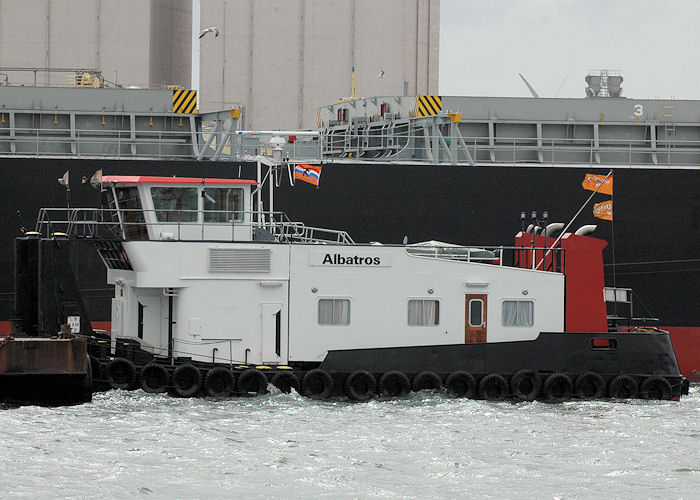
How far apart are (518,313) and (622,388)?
1.92m

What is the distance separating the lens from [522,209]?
23219 millimetres

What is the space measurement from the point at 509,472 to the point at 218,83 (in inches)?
1129

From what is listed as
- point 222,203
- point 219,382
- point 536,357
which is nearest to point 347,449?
point 219,382

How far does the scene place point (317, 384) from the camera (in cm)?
1702

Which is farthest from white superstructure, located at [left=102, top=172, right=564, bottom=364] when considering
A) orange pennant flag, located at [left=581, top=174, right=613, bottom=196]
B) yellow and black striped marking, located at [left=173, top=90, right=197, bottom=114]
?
yellow and black striped marking, located at [left=173, top=90, right=197, bottom=114]

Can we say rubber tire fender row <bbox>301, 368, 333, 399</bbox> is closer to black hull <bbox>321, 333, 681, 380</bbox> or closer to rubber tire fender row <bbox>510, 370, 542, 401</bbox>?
black hull <bbox>321, 333, 681, 380</bbox>

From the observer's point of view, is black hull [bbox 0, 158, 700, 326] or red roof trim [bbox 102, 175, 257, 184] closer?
red roof trim [bbox 102, 175, 257, 184]

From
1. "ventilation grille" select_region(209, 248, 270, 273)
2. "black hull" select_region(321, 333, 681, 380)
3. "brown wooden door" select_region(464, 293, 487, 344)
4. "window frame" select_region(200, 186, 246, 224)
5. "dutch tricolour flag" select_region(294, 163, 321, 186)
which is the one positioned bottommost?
"black hull" select_region(321, 333, 681, 380)

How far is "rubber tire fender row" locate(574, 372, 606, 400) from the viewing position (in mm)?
17469

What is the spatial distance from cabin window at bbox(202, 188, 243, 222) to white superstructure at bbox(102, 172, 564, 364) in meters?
0.02

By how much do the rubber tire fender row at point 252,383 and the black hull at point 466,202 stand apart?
658cm

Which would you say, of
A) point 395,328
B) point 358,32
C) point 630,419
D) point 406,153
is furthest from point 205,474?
point 358,32

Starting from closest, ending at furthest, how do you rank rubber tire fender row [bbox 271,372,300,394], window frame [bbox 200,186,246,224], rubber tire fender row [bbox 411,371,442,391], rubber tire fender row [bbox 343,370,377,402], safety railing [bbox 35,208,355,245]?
rubber tire fender row [bbox 271,372,300,394] < rubber tire fender row [bbox 343,370,377,402] < rubber tire fender row [bbox 411,371,442,391] < safety railing [bbox 35,208,355,245] < window frame [bbox 200,186,246,224]

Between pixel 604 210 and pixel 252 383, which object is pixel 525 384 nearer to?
pixel 604 210
